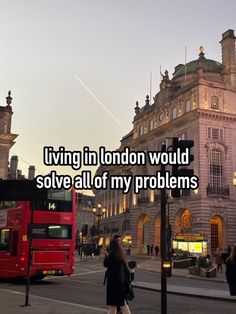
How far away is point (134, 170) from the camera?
72.4m

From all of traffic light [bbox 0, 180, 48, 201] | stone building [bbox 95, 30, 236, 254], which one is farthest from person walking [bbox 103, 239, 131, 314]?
stone building [bbox 95, 30, 236, 254]

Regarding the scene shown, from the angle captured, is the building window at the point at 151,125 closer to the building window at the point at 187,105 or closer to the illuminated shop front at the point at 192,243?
the building window at the point at 187,105

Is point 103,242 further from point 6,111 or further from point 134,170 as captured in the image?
point 6,111

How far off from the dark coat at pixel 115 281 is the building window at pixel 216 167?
4651 centimetres

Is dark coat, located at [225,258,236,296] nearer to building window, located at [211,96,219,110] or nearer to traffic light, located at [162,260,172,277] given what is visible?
traffic light, located at [162,260,172,277]

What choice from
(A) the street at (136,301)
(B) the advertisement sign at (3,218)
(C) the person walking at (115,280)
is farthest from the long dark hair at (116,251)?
(B) the advertisement sign at (3,218)

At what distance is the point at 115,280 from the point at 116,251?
0.57m

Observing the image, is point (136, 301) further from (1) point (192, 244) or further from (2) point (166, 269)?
(1) point (192, 244)

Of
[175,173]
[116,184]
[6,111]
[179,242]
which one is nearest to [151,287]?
[116,184]

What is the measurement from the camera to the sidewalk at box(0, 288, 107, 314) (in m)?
11.4

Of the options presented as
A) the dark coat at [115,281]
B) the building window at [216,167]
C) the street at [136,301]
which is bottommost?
the street at [136,301]

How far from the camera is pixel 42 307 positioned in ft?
39.8

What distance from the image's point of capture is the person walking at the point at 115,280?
878cm

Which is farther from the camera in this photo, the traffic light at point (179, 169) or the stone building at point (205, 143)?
the stone building at point (205, 143)
